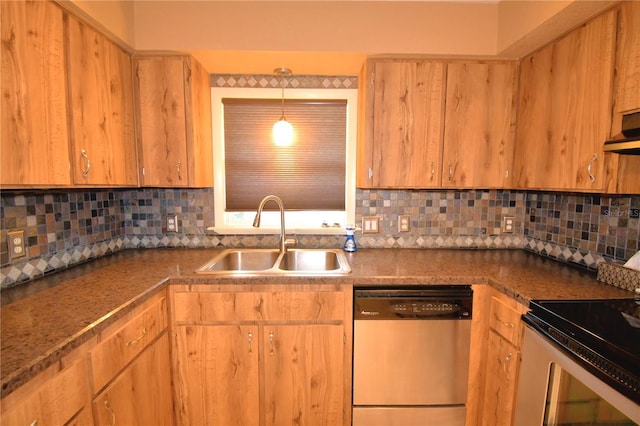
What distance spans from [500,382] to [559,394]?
0.35 meters

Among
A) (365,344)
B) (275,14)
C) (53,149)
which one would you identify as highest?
(275,14)

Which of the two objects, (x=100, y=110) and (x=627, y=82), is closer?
(x=627, y=82)

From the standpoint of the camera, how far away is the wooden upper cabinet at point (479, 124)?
173cm

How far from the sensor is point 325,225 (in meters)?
2.14

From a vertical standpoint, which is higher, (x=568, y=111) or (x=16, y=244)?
(x=568, y=111)

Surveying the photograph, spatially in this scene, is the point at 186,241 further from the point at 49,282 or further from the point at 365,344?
the point at 365,344

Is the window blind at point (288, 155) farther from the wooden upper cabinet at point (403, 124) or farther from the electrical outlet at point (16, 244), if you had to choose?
the electrical outlet at point (16, 244)

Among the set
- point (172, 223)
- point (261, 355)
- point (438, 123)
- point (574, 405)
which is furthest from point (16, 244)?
point (574, 405)

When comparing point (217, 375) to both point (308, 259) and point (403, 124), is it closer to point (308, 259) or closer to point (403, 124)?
point (308, 259)

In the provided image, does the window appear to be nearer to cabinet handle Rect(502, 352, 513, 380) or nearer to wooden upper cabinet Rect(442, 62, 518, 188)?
wooden upper cabinet Rect(442, 62, 518, 188)

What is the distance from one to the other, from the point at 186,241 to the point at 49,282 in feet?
2.68

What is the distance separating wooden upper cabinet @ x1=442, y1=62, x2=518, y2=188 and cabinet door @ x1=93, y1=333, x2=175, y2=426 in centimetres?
186

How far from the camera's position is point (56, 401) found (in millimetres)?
820

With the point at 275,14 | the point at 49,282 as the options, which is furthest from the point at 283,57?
the point at 49,282
